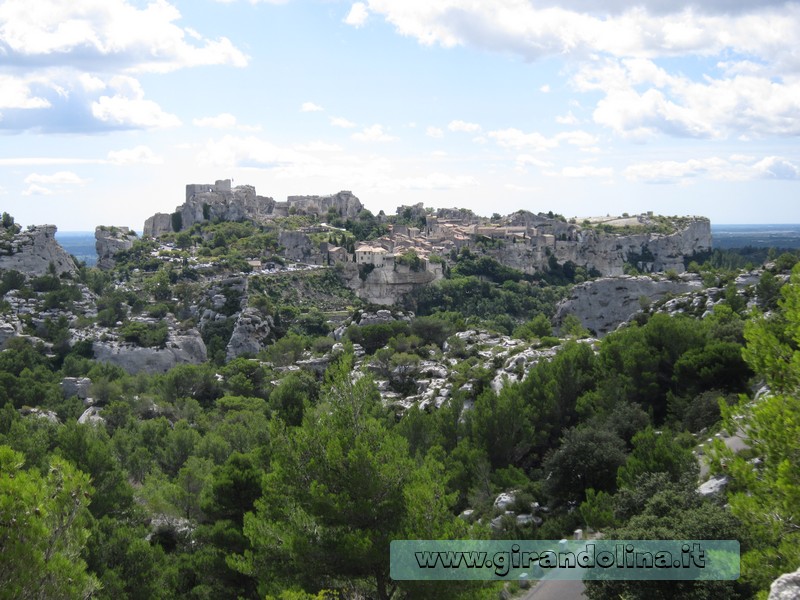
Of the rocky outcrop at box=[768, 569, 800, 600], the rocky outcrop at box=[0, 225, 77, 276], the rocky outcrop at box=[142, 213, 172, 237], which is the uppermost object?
the rocky outcrop at box=[142, 213, 172, 237]

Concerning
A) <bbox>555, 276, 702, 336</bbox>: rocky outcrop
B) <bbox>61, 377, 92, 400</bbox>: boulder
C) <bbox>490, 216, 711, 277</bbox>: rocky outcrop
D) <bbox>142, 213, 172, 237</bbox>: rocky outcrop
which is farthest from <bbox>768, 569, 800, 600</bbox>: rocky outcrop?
<bbox>142, 213, 172, 237</bbox>: rocky outcrop

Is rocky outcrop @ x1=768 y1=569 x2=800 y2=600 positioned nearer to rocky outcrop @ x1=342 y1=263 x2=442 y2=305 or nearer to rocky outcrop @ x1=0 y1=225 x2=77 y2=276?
rocky outcrop @ x1=0 y1=225 x2=77 y2=276

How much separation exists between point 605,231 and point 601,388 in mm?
72745

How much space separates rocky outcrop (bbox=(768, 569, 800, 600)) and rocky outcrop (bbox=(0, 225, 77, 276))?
66166mm

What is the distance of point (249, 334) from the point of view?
5644 cm

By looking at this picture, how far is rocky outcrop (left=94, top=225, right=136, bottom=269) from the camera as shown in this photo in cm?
8394

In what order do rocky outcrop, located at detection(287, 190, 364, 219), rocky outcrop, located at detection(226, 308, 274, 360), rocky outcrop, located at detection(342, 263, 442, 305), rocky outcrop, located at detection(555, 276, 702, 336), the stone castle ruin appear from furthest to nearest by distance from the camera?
rocky outcrop, located at detection(287, 190, 364, 219) < the stone castle ruin < rocky outcrop, located at detection(342, 263, 442, 305) < rocky outcrop, located at detection(555, 276, 702, 336) < rocky outcrop, located at detection(226, 308, 274, 360)

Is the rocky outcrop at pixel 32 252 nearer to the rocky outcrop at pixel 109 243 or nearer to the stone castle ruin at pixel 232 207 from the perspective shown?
the rocky outcrop at pixel 109 243

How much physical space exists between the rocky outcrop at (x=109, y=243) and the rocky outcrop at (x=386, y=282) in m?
26.4

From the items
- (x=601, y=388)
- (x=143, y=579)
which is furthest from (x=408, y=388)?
(x=143, y=579)

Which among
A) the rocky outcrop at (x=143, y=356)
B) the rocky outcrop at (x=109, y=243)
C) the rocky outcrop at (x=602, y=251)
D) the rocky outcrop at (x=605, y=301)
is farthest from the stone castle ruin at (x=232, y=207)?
the rocky outcrop at (x=605, y=301)

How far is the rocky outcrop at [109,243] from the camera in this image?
83938 mm

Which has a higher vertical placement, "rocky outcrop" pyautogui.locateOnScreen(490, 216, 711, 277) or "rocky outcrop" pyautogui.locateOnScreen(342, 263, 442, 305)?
"rocky outcrop" pyautogui.locateOnScreen(490, 216, 711, 277)

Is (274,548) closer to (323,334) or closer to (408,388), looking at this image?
(408,388)
